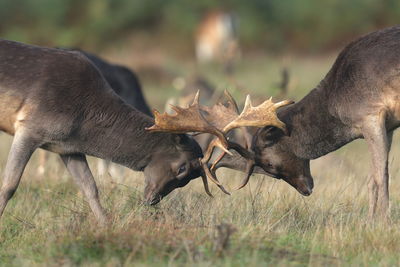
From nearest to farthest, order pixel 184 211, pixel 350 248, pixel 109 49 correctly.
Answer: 1. pixel 350 248
2. pixel 184 211
3. pixel 109 49

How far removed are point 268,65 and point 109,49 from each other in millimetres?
7225

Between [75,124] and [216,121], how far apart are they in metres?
1.40

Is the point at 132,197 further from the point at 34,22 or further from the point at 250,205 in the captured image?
the point at 34,22

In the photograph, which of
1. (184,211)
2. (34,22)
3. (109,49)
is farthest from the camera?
(34,22)

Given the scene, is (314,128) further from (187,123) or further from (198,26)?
(198,26)

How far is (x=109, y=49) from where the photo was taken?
3931cm

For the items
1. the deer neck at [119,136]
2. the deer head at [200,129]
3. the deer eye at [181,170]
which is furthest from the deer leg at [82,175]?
the deer eye at [181,170]

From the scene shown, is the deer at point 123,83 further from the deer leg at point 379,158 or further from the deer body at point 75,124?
the deer leg at point 379,158

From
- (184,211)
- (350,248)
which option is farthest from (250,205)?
(350,248)

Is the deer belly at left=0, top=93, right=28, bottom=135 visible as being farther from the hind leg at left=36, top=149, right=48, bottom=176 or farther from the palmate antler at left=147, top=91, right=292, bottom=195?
the hind leg at left=36, top=149, right=48, bottom=176

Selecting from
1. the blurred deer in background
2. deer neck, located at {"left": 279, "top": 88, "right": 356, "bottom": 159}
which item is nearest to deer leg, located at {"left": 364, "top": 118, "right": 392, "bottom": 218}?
deer neck, located at {"left": 279, "top": 88, "right": 356, "bottom": 159}

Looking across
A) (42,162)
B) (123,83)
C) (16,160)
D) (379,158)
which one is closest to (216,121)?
(379,158)

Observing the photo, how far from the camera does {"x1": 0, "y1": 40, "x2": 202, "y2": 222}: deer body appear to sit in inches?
347

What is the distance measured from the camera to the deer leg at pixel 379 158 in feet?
30.3
